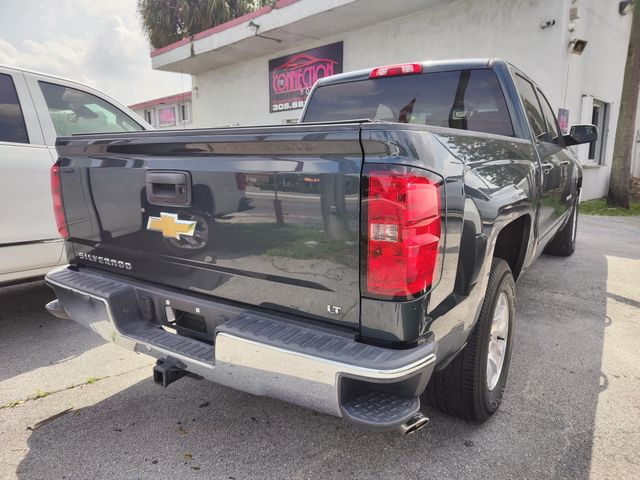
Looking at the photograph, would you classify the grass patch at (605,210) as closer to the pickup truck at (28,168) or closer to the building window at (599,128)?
the building window at (599,128)

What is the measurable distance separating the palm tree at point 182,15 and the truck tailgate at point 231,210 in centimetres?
1940

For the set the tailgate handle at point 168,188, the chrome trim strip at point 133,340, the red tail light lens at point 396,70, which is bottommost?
the chrome trim strip at point 133,340

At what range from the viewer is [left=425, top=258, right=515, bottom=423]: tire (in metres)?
2.19

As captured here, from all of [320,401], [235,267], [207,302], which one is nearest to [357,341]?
[320,401]

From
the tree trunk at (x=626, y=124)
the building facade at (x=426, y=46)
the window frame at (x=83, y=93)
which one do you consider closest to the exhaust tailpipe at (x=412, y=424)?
Answer: the window frame at (x=83, y=93)

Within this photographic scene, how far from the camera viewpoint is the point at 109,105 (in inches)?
171

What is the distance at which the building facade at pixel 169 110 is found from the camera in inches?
860

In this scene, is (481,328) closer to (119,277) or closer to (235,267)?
(235,267)

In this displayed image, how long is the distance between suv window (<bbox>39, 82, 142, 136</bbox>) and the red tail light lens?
237 cm

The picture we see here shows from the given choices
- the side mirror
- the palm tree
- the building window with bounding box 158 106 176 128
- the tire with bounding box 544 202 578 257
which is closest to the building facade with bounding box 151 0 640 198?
the tire with bounding box 544 202 578 257

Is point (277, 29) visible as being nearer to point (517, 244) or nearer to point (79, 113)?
Result: point (79, 113)

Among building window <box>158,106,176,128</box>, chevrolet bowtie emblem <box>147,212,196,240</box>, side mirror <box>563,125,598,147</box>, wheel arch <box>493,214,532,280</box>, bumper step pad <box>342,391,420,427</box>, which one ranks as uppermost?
building window <box>158,106,176,128</box>

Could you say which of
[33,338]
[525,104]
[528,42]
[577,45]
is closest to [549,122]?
[525,104]

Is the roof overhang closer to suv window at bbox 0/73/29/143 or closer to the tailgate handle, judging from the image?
suv window at bbox 0/73/29/143
